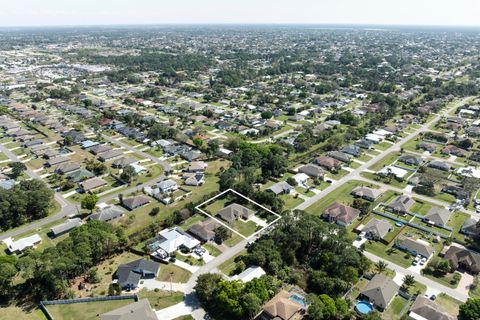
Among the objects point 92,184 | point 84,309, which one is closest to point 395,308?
point 84,309

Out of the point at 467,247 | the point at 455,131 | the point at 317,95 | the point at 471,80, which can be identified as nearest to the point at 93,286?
the point at 467,247

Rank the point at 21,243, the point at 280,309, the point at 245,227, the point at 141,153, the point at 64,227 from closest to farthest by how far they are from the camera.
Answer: the point at 280,309
the point at 21,243
the point at 64,227
the point at 245,227
the point at 141,153

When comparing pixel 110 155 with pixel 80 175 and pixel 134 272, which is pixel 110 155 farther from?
pixel 134 272

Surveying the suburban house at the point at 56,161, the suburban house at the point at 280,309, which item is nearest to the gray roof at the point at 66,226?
the suburban house at the point at 56,161

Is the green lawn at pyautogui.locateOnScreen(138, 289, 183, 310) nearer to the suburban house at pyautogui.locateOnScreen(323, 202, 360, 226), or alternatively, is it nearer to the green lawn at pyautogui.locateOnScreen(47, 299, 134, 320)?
the green lawn at pyautogui.locateOnScreen(47, 299, 134, 320)

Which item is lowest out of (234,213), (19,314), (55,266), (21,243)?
(19,314)

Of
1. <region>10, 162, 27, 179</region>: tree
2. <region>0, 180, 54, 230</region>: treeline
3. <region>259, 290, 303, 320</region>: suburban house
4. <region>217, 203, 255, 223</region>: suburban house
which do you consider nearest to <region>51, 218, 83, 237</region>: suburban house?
<region>0, 180, 54, 230</region>: treeline
